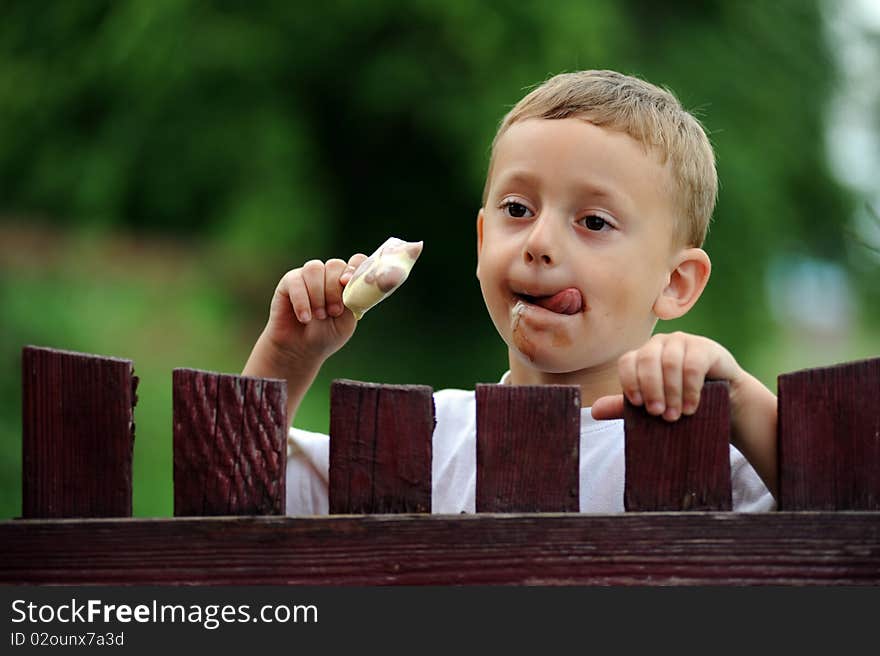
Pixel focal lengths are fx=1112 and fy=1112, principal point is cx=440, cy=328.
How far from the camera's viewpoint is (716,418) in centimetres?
147

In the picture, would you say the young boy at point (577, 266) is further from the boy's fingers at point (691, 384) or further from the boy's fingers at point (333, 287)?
the boy's fingers at point (691, 384)

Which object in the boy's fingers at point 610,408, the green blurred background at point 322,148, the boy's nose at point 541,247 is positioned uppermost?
the green blurred background at point 322,148

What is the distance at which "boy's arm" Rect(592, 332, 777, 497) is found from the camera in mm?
1448

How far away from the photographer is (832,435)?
1470 mm

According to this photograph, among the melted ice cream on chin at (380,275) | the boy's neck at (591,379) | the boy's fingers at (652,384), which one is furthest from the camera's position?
the boy's neck at (591,379)

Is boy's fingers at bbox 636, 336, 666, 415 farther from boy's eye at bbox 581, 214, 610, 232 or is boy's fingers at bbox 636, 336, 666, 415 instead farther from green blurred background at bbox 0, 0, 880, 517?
green blurred background at bbox 0, 0, 880, 517

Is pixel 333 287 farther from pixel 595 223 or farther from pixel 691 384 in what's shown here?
pixel 691 384

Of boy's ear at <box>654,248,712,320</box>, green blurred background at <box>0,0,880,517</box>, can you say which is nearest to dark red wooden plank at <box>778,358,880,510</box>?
boy's ear at <box>654,248,712,320</box>

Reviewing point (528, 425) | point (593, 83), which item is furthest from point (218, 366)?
point (528, 425)

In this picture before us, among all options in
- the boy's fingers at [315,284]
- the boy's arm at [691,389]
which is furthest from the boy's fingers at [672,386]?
the boy's fingers at [315,284]

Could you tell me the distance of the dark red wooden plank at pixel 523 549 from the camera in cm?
145

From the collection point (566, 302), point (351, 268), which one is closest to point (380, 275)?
point (351, 268)

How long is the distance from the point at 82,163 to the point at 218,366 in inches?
88.9

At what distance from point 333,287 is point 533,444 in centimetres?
58
